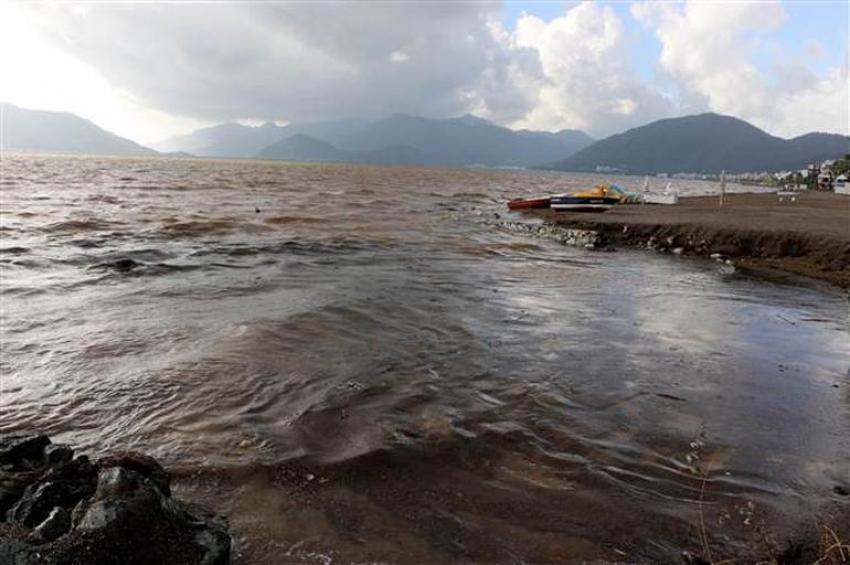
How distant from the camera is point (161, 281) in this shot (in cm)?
1264

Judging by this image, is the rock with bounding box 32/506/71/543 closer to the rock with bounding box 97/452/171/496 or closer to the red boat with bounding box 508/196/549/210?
the rock with bounding box 97/452/171/496

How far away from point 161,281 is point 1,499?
33.2ft

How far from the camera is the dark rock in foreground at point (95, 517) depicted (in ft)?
8.75

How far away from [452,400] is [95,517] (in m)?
4.02

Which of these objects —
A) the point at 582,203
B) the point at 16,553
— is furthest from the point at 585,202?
the point at 16,553

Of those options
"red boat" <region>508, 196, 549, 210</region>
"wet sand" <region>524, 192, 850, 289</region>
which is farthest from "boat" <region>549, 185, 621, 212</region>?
"wet sand" <region>524, 192, 850, 289</region>

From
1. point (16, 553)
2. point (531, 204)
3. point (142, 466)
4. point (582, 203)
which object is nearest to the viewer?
point (16, 553)

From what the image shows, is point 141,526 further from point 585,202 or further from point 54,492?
point 585,202

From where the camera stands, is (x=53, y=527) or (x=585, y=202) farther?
(x=585, y=202)

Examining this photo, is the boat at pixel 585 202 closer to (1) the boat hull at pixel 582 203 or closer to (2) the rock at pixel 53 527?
(1) the boat hull at pixel 582 203

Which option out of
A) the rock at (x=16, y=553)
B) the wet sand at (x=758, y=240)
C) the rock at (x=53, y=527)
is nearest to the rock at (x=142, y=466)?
the rock at (x=53, y=527)

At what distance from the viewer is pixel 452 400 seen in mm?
6262

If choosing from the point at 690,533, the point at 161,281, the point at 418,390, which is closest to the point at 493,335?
the point at 418,390

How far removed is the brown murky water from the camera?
13.4 ft
